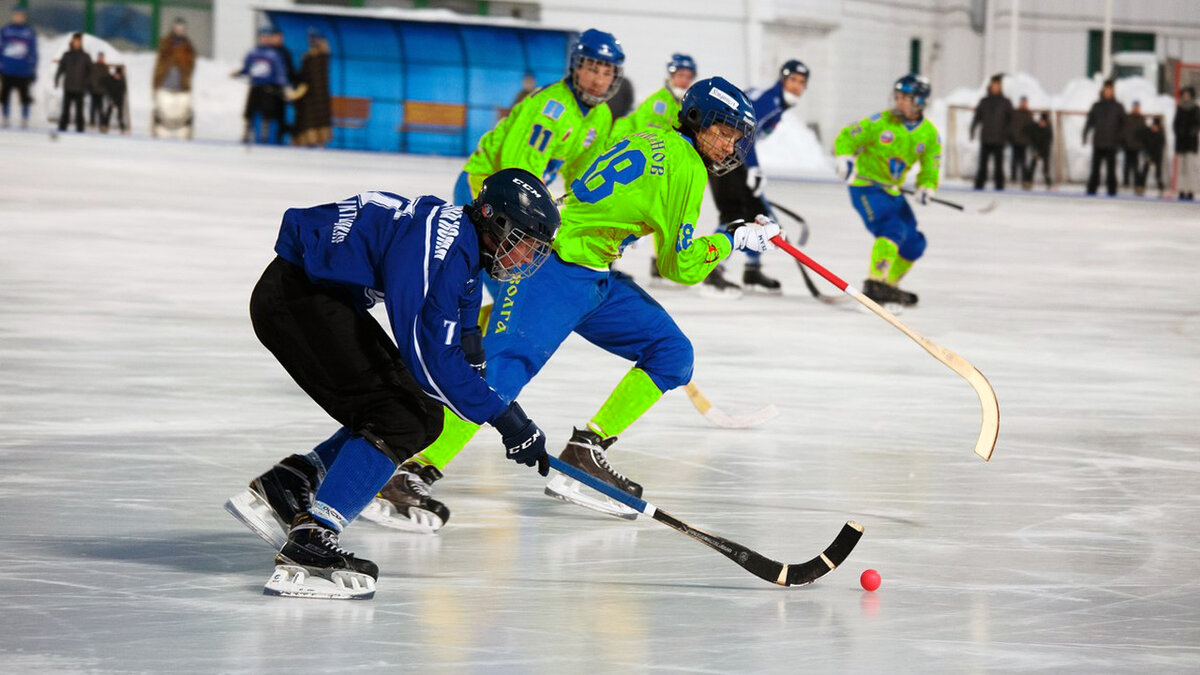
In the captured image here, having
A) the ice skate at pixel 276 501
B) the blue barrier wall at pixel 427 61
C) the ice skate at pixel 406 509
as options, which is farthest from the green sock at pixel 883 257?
the blue barrier wall at pixel 427 61

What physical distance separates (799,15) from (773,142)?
4.90m

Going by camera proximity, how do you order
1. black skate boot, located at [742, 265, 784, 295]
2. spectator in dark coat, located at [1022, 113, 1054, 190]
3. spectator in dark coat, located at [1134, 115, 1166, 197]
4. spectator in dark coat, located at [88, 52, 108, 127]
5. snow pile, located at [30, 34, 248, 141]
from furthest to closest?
snow pile, located at [30, 34, 248, 141], spectator in dark coat, located at [88, 52, 108, 127], spectator in dark coat, located at [1022, 113, 1054, 190], spectator in dark coat, located at [1134, 115, 1166, 197], black skate boot, located at [742, 265, 784, 295]

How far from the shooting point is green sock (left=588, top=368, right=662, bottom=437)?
5652 millimetres

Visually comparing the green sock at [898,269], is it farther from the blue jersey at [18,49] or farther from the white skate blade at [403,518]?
the blue jersey at [18,49]

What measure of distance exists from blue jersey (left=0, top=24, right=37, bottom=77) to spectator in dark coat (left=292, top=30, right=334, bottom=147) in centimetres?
389

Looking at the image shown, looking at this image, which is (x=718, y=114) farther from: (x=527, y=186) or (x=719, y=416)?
(x=719, y=416)

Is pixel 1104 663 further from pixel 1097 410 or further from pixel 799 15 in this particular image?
pixel 799 15

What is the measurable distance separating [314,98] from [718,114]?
76.0 ft

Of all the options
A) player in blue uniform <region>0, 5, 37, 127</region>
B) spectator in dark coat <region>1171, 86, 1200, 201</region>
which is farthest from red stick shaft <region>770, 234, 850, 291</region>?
player in blue uniform <region>0, 5, 37, 127</region>

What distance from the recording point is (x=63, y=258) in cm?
1199

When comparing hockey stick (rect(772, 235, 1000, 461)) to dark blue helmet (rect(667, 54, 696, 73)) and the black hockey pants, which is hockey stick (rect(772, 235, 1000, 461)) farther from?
dark blue helmet (rect(667, 54, 696, 73))

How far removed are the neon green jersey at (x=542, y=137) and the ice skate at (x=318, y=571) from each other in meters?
3.32

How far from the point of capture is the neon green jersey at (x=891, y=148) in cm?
1198

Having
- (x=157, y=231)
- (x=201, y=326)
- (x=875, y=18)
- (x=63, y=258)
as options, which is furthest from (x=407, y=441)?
(x=875, y=18)
